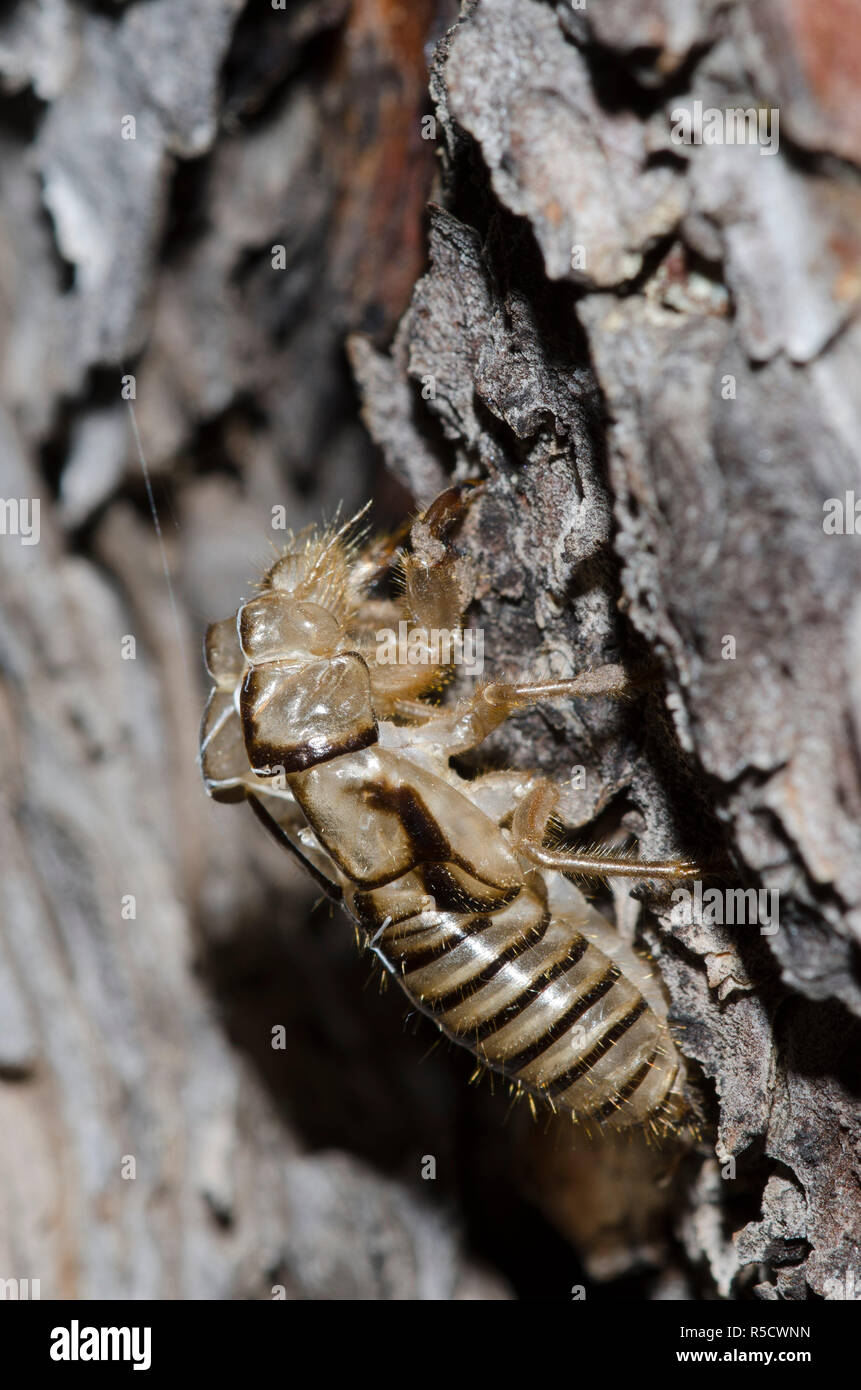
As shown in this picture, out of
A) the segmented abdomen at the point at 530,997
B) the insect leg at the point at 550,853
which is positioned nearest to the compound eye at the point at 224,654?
the segmented abdomen at the point at 530,997

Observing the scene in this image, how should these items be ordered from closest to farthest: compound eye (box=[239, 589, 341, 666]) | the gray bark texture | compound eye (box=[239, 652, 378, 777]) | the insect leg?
the gray bark texture → the insect leg → compound eye (box=[239, 652, 378, 777]) → compound eye (box=[239, 589, 341, 666])

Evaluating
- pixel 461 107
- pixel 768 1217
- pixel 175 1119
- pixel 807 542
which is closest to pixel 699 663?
pixel 807 542

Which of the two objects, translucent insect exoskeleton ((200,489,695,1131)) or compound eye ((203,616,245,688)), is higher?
compound eye ((203,616,245,688))

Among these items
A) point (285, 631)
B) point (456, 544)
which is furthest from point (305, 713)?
point (456, 544)

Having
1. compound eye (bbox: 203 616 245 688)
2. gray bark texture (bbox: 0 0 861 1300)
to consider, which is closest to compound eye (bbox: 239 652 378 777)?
compound eye (bbox: 203 616 245 688)

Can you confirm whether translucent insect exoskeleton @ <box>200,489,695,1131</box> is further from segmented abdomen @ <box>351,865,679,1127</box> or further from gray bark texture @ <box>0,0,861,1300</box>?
gray bark texture @ <box>0,0,861,1300</box>

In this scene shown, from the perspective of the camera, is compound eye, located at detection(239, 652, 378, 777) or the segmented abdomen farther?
compound eye, located at detection(239, 652, 378, 777)

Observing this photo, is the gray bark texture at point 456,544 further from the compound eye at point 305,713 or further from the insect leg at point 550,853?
the compound eye at point 305,713
